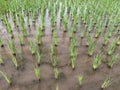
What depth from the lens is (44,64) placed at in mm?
2910

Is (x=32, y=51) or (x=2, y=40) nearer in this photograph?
(x=32, y=51)

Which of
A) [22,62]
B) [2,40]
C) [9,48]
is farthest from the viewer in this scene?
Answer: [2,40]

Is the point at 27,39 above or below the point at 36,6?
below

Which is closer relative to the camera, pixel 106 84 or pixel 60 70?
pixel 106 84

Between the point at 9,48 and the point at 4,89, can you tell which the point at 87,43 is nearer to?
the point at 9,48

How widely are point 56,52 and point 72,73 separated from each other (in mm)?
561

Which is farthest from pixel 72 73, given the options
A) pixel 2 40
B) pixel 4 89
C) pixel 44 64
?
pixel 2 40

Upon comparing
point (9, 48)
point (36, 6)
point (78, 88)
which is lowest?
point (78, 88)

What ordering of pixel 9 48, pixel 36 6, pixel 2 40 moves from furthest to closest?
pixel 36 6 < pixel 2 40 < pixel 9 48

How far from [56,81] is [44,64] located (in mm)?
417

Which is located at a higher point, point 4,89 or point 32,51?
point 32,51

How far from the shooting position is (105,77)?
8.98 feet

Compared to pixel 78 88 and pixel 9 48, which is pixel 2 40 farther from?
pixel 78 88

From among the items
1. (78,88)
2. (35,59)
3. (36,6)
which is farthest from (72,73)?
(36,6)
